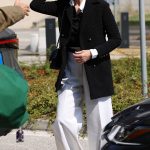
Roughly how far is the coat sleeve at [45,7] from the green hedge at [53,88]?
251 cm

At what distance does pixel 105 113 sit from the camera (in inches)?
209

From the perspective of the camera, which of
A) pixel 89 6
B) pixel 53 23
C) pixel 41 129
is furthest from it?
pixel 53 23

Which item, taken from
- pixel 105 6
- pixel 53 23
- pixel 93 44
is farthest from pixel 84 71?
pixel 53 23

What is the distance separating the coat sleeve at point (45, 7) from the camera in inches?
211

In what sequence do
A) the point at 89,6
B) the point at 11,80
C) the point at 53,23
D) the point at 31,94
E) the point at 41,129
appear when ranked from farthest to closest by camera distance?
1. the point at 53,23
2. the point at 31,94
3. the point at 41,129
4. the point at 89,6
5. the point at 11,80

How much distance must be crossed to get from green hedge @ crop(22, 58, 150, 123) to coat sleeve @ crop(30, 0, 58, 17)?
2.51 metres

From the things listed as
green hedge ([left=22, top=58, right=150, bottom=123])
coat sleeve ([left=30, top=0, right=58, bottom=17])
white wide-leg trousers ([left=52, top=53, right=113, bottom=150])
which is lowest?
green hedge ([left=22, top=58, right=150, bottom=123])

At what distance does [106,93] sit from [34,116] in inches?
109

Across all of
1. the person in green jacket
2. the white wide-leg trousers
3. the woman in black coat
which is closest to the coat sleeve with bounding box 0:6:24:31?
the person in green jacket

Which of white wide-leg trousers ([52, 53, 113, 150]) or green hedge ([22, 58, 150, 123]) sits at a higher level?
white wide-leg trousers ([52, 53, 113, 150])

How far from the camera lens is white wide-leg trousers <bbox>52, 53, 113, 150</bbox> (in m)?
5.24

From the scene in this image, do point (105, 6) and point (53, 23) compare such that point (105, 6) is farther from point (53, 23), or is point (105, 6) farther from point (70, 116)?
point (53, 23)

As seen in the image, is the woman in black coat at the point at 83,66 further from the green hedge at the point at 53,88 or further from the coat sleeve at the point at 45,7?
the green hedge at the point at 53,88

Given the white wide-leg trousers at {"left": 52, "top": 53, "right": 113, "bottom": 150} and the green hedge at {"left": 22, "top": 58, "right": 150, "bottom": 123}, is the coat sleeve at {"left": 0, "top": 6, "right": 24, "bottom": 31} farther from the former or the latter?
the green hedge at {"left": 22, "top": 58, "right": 150, "bottom": 123}
